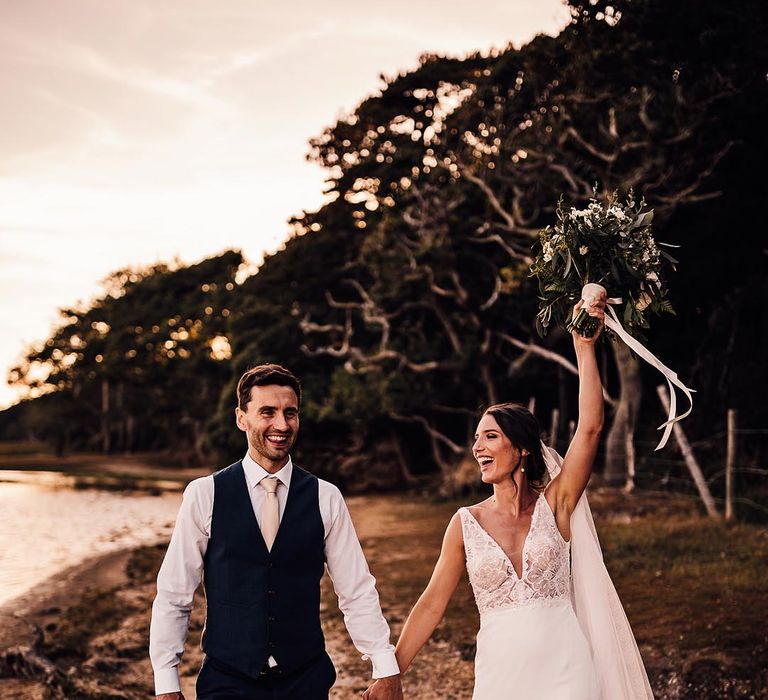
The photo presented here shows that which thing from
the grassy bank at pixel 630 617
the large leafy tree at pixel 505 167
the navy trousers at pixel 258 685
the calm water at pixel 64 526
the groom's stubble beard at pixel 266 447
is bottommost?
the calm water at pixel 64 526

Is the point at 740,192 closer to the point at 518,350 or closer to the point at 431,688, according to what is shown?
the point at 518,350

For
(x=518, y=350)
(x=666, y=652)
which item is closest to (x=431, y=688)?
(x=666, y=652)

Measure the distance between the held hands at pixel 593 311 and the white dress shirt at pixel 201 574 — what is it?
1.24 meters

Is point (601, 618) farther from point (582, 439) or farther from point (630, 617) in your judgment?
point (630, 617)

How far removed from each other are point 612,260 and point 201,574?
2208 millimetres

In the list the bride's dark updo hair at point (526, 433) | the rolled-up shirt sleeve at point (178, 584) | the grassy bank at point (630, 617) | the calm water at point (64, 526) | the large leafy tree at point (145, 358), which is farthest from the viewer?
the large leafy tree at point (145, 358)

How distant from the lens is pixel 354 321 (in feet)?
93.6

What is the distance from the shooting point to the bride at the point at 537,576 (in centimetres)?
374

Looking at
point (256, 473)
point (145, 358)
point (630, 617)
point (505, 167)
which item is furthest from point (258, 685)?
point (145, 358)

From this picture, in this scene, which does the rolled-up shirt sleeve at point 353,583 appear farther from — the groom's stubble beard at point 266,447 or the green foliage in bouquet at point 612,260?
the green foliage in bouquet at point 612,260

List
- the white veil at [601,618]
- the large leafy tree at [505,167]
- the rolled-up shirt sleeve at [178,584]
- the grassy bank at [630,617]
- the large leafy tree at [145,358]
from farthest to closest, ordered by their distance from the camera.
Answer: the large leafy tree at [145,358], the large leafy tree at [505,167], the grassy bank at [630,617], the white veil at [601,618], the rolled-up shirt sleeve at [178,584]

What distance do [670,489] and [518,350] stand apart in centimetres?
929

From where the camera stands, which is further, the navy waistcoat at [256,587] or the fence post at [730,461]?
the fence post at [730,461]

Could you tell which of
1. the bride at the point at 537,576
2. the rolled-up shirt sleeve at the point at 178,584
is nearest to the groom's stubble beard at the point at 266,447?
the rolled-up shirt sleeve at the point at 178,584
